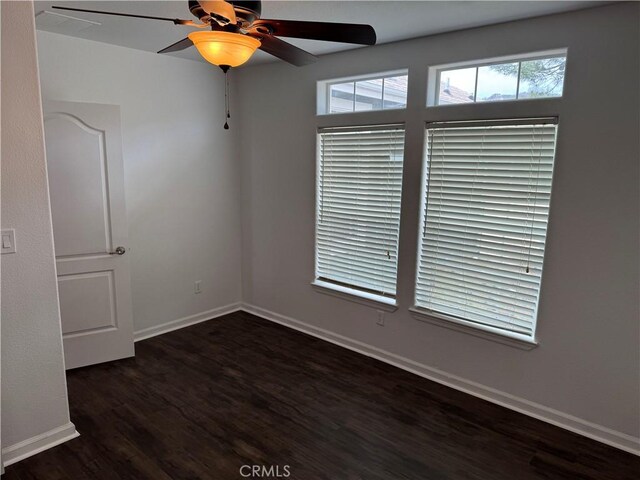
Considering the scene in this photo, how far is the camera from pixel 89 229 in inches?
135

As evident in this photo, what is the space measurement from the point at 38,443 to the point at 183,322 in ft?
6.38

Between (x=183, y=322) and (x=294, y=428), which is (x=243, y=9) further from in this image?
(x=183, y=322)

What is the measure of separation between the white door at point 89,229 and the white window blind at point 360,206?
1736 millimetres

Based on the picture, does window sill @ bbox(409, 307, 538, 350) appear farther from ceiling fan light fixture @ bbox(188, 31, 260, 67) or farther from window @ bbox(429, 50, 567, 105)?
ceiling fan light fixture @ bbox(188, 31, 260, 67)

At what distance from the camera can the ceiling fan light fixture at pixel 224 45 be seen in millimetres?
1767

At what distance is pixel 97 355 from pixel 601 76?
4.10m

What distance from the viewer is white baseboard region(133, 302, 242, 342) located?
4094 mm

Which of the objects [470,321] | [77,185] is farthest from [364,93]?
[77,185]

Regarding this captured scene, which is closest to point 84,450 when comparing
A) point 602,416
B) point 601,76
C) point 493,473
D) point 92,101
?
point 493,473

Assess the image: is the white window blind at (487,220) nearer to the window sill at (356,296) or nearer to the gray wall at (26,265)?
the window sill at (356,296)

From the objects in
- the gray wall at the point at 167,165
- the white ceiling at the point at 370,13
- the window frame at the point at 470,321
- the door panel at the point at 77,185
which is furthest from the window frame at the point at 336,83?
the door panel at the point at 77,185

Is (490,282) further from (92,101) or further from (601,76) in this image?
(92,101)

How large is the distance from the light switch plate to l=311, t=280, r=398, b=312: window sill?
8.13 ft

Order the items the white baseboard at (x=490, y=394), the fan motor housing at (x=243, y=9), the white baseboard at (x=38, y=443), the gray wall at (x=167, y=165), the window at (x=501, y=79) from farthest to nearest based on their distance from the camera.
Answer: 1. the gray wall at (x=167, y=165)
2. the window at (x=501, y=79)
3. the white baseboard at (x=490, y=394)
4. the white baseboard at (x=38, y=443)
5. the fan motor housing at (x=243, y=9)
